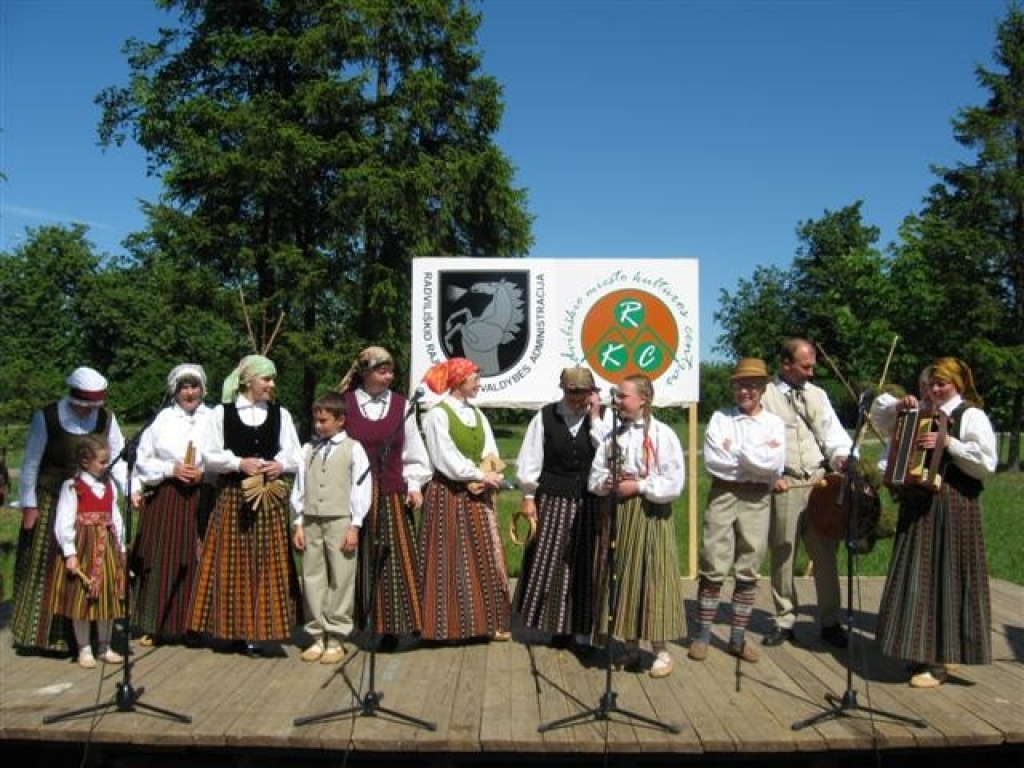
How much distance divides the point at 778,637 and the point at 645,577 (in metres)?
1.17

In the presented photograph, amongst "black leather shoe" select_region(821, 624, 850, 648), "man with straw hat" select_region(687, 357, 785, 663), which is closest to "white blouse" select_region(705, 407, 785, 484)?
"man with straw hat" select_region(687, 357, 785, 663)

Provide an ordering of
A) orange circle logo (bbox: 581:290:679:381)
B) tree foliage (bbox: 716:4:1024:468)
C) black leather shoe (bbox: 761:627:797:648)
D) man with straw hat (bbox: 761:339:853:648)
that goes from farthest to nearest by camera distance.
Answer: tree foliage (bbox: 716:4:1024:468)
orange circle logo (bbox: 581:290:679:381)
black leather shoe (bbox: 761:627:797:648)
man with straw hat (bbox: 761:339:853:648)

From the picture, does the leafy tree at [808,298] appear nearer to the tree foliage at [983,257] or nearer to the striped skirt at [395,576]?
the tree foliage at [983,257]

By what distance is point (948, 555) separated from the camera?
14.8 ft

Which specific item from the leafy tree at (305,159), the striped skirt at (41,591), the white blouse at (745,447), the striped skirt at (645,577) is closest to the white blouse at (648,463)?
the striped skirt at (645,577)

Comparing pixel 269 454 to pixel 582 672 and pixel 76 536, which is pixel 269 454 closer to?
pixel 76 536

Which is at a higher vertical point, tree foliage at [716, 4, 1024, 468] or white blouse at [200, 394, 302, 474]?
tree foliage at [716, 4, 1024, 468]

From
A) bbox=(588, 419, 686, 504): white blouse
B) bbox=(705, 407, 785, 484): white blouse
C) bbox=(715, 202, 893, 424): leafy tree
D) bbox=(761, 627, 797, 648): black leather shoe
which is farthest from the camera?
bbox=(715, 202, 893, 424): leafy tree

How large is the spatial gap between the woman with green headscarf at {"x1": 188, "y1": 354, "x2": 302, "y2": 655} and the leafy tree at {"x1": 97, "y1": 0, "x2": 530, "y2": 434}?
1349 cm

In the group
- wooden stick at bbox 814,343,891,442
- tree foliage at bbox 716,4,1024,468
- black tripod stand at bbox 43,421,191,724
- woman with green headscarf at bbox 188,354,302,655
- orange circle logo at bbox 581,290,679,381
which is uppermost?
tree foliage at bbox 716,4,1024,468

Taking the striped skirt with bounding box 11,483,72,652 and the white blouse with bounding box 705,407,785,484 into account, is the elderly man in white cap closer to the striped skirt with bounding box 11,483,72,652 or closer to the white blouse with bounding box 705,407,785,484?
the striped skirt with bounding box 11,483,72,652

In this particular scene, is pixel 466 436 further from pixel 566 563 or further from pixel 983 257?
pixel 983 257

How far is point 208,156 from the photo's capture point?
18.4 metres

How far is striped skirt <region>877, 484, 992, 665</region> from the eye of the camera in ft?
14.7
